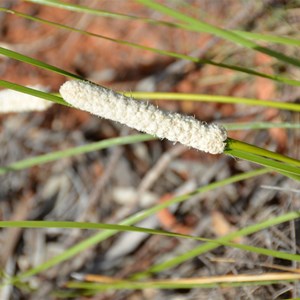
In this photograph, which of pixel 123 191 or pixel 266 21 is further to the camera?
pixel 266 21

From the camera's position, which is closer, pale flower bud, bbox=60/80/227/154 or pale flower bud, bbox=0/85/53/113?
pale flower bud, bbox=60/80/227/154

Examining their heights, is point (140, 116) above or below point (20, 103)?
below

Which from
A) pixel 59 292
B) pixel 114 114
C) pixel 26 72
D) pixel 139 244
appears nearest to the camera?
pixel 114 114

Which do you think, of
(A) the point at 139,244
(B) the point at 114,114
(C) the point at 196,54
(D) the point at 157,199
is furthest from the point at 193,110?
(B) the point at 114,114

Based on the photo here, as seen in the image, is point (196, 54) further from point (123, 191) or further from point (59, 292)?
point (59, 292)

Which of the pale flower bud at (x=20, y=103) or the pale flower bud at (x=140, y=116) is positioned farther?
the pale flower bud at (x=20, y=103)

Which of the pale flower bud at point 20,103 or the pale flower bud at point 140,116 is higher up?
the pale flower bud at point 20,103

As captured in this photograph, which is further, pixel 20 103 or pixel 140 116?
pixel 20 103

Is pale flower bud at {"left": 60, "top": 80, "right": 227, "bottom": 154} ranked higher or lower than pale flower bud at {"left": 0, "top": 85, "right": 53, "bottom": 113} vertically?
lower
